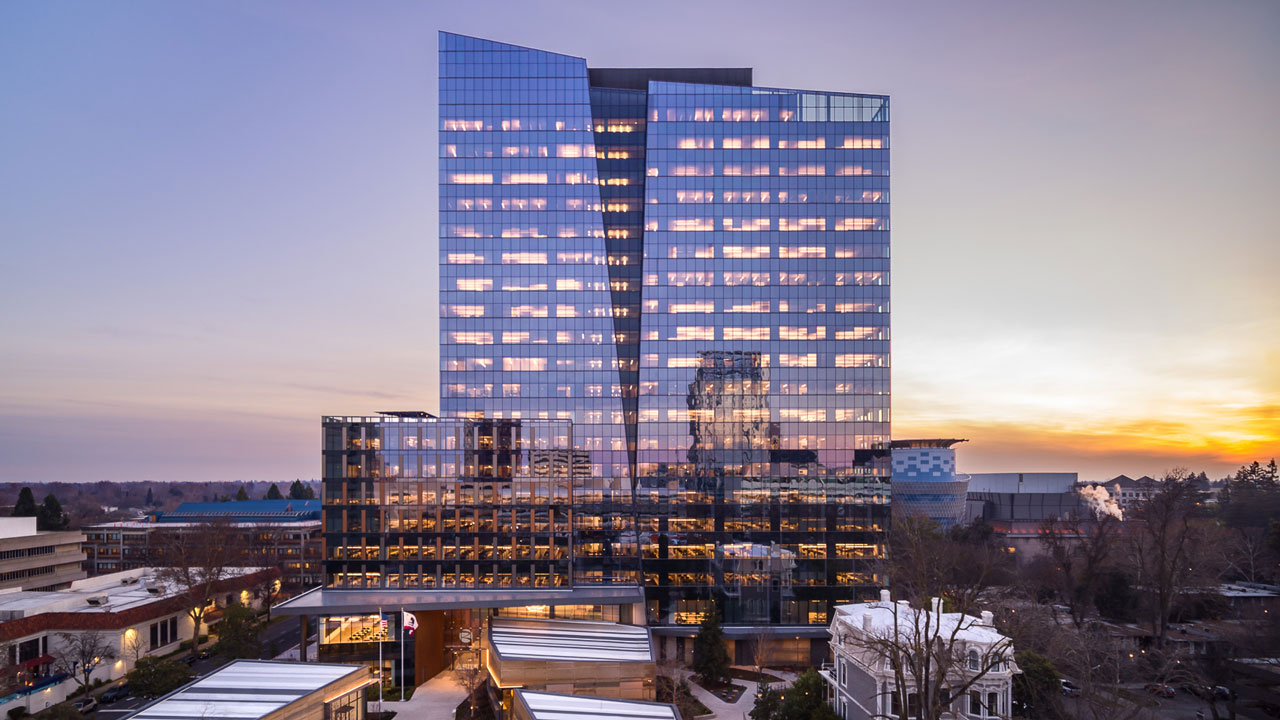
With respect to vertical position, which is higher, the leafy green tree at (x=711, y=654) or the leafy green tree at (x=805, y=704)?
the leafy green tree at (x=805, y=704)

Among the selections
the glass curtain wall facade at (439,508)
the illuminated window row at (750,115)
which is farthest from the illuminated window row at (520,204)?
the glass curtain wall facade at (439,508)

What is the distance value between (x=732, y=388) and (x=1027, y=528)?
230 feet

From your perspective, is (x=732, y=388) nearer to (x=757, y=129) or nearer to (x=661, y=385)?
(x=661, y=385)

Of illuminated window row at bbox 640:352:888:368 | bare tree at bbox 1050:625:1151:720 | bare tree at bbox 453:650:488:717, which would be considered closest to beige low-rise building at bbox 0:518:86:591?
bare tree at bbox 453:650:488:717

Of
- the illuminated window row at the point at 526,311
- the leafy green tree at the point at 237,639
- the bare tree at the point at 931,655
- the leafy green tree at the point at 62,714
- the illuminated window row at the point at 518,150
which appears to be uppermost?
the illuminated window row at the point at 518,150

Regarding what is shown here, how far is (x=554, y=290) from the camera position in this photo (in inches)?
2945

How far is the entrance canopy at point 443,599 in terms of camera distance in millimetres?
55250

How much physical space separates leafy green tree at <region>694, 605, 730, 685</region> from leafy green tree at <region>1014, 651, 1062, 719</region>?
22.6 metres

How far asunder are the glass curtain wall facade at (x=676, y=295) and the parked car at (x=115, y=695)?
36.0 metres

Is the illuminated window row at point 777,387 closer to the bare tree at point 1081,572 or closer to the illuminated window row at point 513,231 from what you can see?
the illuminated window row at point 513,231

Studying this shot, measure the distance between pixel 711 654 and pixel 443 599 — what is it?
24199 mm

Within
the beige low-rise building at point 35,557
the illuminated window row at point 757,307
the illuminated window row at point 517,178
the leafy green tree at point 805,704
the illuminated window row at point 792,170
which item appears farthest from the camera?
the beige low-rise building at point 35,557

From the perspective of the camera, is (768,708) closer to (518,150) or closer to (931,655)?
(931,655)

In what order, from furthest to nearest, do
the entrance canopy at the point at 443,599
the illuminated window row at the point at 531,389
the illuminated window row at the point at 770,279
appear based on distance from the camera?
the illuminated window row at the point at 531,389
the illuminated window row at the point at 770,279
the entrance canopy at the point at 443,599
